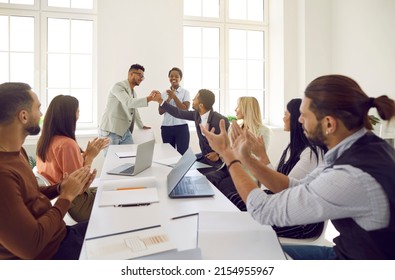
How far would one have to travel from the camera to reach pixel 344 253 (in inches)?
34.6

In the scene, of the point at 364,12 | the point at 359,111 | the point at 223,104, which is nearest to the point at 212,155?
the point at 359,111

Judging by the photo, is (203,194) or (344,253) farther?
(203,194)

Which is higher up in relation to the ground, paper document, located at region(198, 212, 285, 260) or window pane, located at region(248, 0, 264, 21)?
window pane, located at region(248, 0, 264, 21)

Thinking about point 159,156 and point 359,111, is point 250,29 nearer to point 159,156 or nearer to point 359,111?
point 159,156

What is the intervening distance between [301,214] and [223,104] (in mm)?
3822

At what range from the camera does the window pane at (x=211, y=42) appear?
4527 millimetres

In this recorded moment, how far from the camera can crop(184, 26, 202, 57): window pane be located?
4.42 metres

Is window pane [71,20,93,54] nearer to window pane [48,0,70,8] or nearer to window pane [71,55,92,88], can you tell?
window pane [71,55,92,88]

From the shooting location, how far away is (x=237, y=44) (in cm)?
467

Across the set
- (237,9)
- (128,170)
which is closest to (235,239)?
(128,170)

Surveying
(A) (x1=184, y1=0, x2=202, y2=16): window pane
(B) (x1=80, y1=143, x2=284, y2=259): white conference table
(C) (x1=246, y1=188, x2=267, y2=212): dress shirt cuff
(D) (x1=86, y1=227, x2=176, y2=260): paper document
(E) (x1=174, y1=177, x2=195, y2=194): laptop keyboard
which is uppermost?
(A) (x1=184, y1=0, x2=202, y2=16): window pane

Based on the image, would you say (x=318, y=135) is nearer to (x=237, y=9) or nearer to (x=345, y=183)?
(x=345, y=183)

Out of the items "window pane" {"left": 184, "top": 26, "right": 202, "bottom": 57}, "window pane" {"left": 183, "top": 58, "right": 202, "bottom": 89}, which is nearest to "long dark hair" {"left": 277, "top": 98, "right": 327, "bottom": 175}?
"window pane" {"left": 183, "top": 58, "right": 202, "bottom": 89}

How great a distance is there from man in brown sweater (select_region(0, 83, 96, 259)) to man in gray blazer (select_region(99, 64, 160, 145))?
6.67 feet
